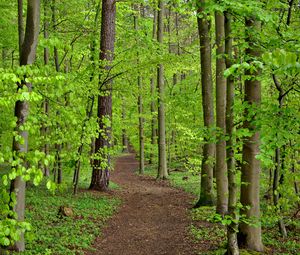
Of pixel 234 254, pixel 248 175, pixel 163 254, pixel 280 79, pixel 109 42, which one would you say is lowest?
pixel 163 254

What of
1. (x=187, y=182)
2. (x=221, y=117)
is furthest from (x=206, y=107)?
(x=187, y=182)

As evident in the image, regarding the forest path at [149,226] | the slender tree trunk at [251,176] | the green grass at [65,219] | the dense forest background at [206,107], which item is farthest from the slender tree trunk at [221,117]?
the green grass at [65,219]

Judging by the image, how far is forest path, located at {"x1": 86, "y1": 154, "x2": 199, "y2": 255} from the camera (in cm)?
805

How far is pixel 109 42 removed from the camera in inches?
543

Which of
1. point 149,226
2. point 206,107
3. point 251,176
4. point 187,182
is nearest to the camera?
point 251,176

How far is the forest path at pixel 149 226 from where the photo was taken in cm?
Answer: 805

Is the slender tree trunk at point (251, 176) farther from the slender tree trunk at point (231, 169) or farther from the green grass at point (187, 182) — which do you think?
the green grass at point (187, 182)

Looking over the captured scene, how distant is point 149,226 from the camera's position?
10125mm

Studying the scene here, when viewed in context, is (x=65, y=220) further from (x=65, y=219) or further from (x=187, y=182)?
(x=187, y=182)

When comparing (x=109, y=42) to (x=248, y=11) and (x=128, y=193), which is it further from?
(x=248, y=11)

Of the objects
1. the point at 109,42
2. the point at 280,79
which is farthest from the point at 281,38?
the point at 109,42

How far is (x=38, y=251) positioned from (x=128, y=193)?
27.9 ft

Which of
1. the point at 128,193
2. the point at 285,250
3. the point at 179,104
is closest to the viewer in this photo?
the point at 285,250

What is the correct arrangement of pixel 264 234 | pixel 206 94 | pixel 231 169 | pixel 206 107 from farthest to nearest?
pixel 206 107, pixel 206 94, pixel 264 234, pixel 231 169
